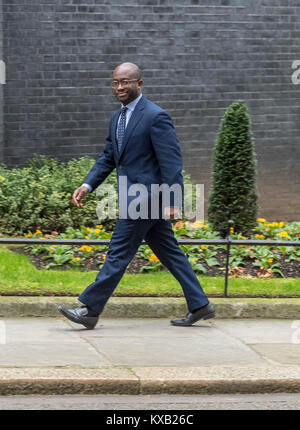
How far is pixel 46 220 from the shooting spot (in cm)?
1030

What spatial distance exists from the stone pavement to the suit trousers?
1.03 ft

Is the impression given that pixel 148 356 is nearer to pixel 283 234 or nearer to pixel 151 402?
pixel 151 402

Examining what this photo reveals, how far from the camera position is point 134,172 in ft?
21.0

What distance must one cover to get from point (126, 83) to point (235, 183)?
383 centimetres

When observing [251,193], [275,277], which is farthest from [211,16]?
[275,277]

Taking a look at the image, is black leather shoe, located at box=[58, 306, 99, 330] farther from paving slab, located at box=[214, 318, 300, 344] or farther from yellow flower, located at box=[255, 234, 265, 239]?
yellow flower, located at box=[255, 234, 265, 239]

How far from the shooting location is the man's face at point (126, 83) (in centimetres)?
634

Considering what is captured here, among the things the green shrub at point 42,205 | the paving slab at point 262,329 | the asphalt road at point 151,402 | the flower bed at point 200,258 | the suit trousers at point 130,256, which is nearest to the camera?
the asphalt road at point 151,402

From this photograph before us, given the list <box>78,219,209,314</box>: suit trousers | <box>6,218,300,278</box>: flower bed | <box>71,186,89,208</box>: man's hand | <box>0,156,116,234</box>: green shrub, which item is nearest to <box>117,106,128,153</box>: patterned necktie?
<box>71,186,89,208</box>: man's hand

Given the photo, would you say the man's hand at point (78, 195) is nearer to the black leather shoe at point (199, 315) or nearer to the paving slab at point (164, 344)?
the paving slab at point (164, 344)

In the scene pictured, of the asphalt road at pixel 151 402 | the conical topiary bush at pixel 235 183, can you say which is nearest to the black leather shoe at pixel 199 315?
the asphalt road at pixel 151 402

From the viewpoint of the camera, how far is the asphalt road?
4949 millimetres

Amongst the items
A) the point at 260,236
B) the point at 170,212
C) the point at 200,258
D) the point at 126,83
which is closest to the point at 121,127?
the point at 126,83
